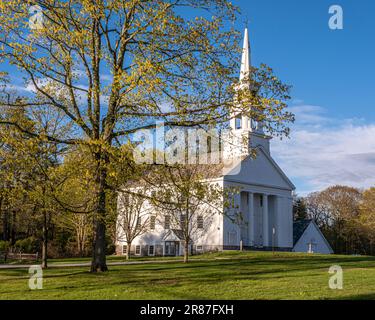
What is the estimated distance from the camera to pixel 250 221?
51812 mm

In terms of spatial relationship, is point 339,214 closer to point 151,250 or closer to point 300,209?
point 300,209

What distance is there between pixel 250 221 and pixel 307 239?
11.4 meters

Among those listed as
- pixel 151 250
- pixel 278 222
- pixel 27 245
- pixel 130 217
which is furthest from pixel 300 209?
pixel 27 245

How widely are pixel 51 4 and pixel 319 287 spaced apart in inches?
527

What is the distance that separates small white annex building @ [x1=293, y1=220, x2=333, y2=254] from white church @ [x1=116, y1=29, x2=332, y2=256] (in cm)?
12

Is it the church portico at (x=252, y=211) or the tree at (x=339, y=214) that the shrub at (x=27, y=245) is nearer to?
the church portico at (x=252, y=211)

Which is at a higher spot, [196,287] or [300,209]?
[300,209]

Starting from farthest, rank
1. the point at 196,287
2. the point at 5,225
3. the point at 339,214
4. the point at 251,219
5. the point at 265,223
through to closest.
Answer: the point at 339,214, the point at 265,223, the point at 251,219, the point at 5,225, the point at 196,287

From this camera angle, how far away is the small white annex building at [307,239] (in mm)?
58250

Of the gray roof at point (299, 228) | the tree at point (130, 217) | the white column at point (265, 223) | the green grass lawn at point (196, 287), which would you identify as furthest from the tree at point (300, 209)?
the green grass lawn at point (196, 287)

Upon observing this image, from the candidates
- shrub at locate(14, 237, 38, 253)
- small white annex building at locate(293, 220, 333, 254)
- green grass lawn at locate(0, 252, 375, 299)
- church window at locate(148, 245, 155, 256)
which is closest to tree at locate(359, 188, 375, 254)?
small white annex building at locate(293, 220, 333, 254)

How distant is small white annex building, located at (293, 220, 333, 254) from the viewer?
58250 mm

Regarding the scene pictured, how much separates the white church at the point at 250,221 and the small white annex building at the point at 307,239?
0.12 meters
